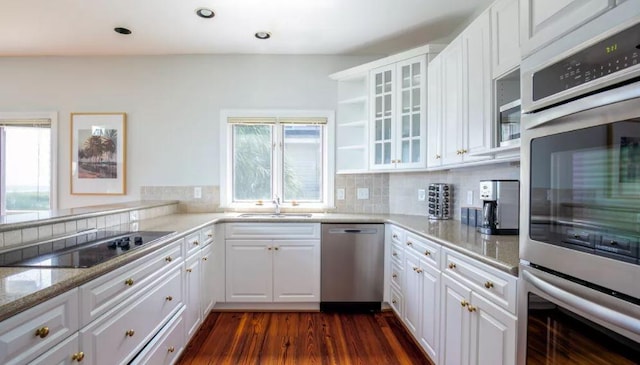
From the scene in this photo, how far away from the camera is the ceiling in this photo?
2.38 metres

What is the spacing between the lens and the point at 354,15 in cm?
253

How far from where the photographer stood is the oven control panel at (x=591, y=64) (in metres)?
0.71

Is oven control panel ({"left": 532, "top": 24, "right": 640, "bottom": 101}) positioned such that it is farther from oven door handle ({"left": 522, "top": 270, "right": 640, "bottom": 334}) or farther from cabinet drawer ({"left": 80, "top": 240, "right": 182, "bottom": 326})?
cabinet drawer ({"left": 80, "top": 240, "right": 182, "bottom": 326})

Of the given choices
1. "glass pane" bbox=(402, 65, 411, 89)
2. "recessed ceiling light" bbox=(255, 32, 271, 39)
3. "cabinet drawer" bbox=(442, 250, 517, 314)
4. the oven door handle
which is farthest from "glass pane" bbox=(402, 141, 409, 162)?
the oven door handle

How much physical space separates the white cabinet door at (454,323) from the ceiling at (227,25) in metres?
2.12

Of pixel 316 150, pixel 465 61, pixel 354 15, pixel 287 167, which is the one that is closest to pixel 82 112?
pixel 287 167

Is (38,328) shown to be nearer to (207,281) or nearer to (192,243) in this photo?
(192,243)

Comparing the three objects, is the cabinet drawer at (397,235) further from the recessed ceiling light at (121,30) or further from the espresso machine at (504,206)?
the recessed ceiling light at (121,30)

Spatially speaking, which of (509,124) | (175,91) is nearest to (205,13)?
(175,91)

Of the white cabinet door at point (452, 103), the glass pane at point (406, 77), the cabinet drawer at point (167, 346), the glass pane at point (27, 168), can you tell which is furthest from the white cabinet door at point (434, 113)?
the glass pane at point (27, 168)

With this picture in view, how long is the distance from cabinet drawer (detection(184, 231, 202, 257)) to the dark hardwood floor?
726 millimetres

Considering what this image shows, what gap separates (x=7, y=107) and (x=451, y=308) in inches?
187

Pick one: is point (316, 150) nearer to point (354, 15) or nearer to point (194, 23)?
point (354, 15)

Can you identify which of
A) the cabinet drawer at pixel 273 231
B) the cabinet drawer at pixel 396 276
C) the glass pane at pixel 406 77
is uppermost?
the glass pane at pixel 406 77
